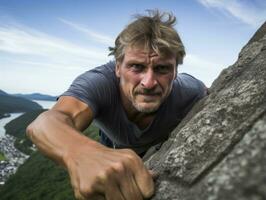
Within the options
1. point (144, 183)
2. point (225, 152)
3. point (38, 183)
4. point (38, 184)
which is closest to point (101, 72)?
point (144, 183)

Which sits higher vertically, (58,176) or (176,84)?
(176,84)

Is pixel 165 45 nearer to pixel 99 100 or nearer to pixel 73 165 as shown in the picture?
pixel 99 100

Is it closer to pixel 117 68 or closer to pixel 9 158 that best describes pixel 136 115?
pixel 117 68

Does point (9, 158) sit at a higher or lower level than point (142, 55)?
lower

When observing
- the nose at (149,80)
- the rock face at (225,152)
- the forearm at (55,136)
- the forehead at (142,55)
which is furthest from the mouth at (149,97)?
the rock face at (225,152)

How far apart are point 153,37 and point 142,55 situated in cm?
38

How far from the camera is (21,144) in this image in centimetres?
18200

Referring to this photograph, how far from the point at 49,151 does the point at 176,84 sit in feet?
11.2

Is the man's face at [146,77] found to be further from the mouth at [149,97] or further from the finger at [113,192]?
the finger at [113,192]

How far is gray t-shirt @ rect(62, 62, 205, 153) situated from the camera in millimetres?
5060

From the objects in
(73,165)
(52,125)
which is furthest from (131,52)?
(73,165)

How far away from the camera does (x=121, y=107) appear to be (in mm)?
5508

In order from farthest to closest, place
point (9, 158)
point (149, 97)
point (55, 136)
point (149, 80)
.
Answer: point (9, 158) < point (149, 97) < point (149, 80) < point (55, 136)

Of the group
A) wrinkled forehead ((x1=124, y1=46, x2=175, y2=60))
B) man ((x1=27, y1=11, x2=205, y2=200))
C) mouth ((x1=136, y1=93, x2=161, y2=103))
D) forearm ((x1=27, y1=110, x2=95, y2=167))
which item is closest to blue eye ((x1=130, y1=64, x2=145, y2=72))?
man ((x1=27, y1=11, x2=205, y2=200))
